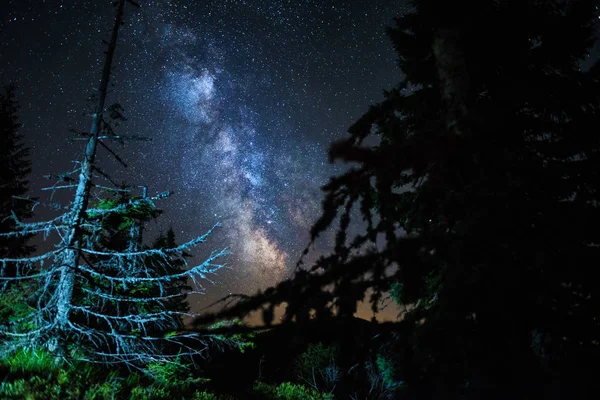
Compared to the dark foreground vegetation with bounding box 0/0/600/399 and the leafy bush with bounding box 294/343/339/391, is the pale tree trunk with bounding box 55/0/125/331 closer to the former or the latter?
the dark foreground vegetation with bounding box 0/0/600/399

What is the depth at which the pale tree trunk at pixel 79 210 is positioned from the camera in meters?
7.11

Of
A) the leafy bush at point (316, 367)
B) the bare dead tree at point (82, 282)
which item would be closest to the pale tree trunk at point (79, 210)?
the bare dead tree at point (82, 282)

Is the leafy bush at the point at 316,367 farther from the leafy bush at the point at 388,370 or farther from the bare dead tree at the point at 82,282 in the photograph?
the leafy bush at the point at 388,370

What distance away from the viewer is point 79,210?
25.4 ft

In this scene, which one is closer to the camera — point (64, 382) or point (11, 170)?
point (64, 382)

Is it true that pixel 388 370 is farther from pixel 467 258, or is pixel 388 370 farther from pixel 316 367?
pixel 316 367

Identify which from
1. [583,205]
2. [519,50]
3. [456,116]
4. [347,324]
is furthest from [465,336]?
[519,50]

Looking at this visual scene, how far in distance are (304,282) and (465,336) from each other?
0.92m

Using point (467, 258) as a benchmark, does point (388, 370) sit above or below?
below

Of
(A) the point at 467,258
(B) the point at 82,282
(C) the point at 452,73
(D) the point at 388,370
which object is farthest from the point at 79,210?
(A) the point at 467,258

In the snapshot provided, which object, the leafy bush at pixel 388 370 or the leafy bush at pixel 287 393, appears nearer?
the leafy bush at pixel 388 370

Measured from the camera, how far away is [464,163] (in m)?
2.14

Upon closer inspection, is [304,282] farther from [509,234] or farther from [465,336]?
[509,234]

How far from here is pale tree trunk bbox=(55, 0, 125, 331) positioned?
711 centimetres
